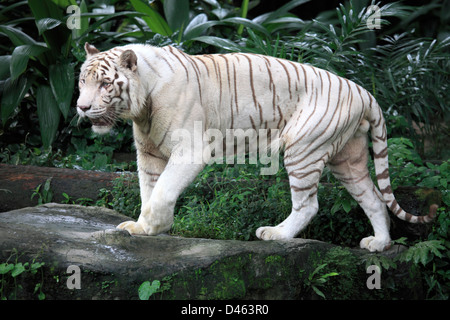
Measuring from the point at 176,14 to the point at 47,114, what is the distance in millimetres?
2055

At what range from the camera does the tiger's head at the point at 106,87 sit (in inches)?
125

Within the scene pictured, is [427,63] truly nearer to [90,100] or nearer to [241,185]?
[241,185]

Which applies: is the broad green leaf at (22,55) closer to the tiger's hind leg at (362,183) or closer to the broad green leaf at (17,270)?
the broad green leaf at (17,270)

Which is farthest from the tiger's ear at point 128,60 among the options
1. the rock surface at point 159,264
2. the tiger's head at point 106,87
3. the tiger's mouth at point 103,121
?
the rock surface at point 159,264

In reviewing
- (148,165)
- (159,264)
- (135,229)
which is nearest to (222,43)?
(148,165)

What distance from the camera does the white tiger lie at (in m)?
3.27

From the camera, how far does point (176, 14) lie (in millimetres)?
6746

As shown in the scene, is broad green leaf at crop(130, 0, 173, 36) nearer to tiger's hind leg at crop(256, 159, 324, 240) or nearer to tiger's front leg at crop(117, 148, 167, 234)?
tiger's front leg at crop(117, 148, 167, 234)

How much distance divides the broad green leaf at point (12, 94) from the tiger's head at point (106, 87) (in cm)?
305

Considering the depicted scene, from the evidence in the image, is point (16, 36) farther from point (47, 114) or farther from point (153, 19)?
point (153, 19)

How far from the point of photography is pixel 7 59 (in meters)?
6.11

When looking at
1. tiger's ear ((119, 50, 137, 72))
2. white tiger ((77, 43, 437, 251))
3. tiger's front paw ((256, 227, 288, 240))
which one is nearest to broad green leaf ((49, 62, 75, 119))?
white tiger ((77, 43, 437, 251))

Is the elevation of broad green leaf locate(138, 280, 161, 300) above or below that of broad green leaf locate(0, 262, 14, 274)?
below
